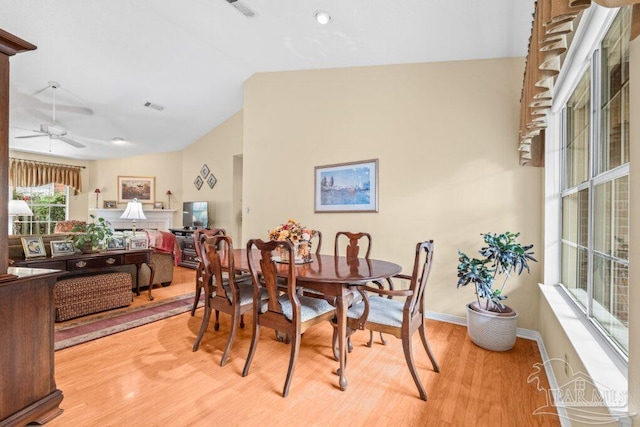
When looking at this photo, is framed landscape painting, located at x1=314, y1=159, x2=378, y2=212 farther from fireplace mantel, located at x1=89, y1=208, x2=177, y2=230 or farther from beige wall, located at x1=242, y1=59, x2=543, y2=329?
fireplace mantel, located at x1=89, y1=208, x2=177, y2=230

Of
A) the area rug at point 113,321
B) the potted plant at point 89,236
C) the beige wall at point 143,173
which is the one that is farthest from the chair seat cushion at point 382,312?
the beige wall at point 143,173

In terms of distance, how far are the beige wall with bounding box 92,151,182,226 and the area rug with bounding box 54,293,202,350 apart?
13.1 feet

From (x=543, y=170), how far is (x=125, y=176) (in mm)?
8666

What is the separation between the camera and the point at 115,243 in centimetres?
398

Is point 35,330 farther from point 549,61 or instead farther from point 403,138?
point 403,138

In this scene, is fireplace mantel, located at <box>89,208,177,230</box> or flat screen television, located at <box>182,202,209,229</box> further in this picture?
fireplace mantel, located at <box>89,208,177,230</box>

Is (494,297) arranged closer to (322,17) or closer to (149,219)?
(322,17)

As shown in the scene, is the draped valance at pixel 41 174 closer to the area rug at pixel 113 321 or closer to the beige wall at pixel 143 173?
the beige wall at pixel 143 173

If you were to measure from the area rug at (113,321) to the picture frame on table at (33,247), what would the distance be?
855mm

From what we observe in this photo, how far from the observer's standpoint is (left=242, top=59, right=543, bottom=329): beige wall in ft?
9.68

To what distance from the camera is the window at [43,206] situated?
23.4 feet

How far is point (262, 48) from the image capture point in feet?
12.7

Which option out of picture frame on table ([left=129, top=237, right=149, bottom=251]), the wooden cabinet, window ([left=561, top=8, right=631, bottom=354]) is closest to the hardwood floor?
window ([left=561, top=8, right=631, bottom=354])

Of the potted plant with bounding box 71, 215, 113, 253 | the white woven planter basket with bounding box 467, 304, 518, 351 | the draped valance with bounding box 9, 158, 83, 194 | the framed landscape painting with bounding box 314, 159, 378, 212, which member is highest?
the draped valance with bounding box 9, 158, 83, 194
